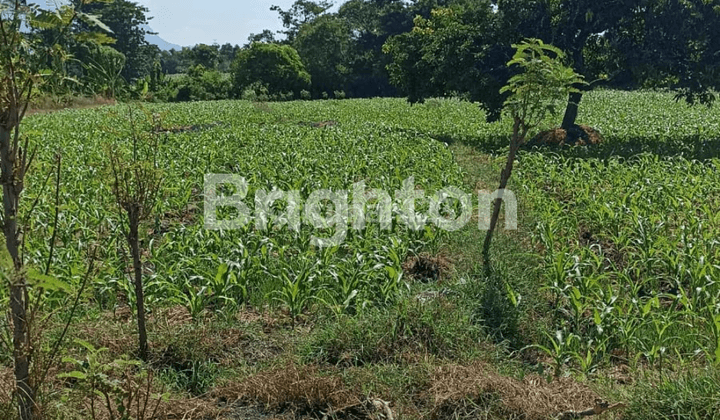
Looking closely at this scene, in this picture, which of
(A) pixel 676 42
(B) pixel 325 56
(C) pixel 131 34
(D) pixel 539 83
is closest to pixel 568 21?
(A) pixel 676 42

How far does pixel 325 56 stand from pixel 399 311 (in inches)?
2032

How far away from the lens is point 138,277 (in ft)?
13.3

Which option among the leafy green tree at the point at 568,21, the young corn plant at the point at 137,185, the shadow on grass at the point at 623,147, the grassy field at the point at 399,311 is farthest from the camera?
the leafy green tree at the point at 568,21

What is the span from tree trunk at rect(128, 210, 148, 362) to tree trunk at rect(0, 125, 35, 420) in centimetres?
121

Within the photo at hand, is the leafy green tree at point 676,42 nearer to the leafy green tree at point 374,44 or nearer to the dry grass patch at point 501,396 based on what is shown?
the dry grass patch at point 501,396

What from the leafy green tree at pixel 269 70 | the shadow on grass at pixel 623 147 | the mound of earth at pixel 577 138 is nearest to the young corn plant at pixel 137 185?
the shadow on grass at pixel 623 147

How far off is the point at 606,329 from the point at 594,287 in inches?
32.8

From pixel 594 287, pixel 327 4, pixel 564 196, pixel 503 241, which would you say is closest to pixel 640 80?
pixel 564 196

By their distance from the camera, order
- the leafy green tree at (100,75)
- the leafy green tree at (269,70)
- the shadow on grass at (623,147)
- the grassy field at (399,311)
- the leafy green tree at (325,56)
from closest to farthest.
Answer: the leafy green tree at (100,75), the grassy field at (399,311), the shadow on grass at (623,147), the leafy green tree at (269,70), the leafy green tree at (325,56)

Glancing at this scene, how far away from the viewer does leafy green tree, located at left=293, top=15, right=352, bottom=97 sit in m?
53.8

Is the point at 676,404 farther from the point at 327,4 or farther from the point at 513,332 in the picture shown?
the point at 327,4

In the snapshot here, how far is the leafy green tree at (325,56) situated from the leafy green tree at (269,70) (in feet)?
9.81

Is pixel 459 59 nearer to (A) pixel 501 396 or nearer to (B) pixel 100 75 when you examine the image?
(A) pixel 501 396

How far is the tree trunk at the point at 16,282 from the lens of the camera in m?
2.56
